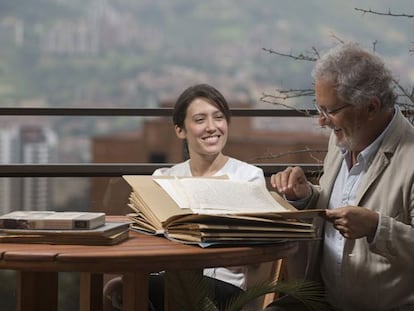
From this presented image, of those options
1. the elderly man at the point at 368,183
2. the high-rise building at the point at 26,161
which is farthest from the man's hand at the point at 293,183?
the high-rise building at the point at 26,161

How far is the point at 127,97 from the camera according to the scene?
4.12m

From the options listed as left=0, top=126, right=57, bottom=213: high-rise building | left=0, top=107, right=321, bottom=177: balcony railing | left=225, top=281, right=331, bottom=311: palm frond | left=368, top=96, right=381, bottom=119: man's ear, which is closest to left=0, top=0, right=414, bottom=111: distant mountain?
left=0, top=107, right=321, bottom=177: balcony railing

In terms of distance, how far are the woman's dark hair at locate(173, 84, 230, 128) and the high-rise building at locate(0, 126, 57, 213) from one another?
93 centimetres

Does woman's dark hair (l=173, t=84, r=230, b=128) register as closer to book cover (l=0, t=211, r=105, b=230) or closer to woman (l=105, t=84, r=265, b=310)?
woman (l=105, t=84, r=265, b=310)

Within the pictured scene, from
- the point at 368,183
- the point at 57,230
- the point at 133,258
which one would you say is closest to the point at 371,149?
the point at 368,183

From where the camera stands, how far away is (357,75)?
227 cm

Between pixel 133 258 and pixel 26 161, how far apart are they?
2.07 m

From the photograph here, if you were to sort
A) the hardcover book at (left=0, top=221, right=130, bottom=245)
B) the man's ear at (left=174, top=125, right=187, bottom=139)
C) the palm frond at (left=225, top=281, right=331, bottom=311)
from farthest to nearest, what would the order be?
the man's ear at (left=174, top=125, right=187, bottom=139), the palm frond at (left=225, top=281, right=331, bottom=311), the hardcover book at (left=0, top=221, right=130, bottom=245)

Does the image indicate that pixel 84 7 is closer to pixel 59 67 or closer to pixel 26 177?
pixel 59 67

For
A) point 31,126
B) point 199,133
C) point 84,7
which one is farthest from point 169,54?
point 199,133

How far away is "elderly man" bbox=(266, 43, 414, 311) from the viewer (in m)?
2.21

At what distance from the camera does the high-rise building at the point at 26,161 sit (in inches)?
150

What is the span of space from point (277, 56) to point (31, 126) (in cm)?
121

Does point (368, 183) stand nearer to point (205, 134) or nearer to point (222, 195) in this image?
point (222, 195)
